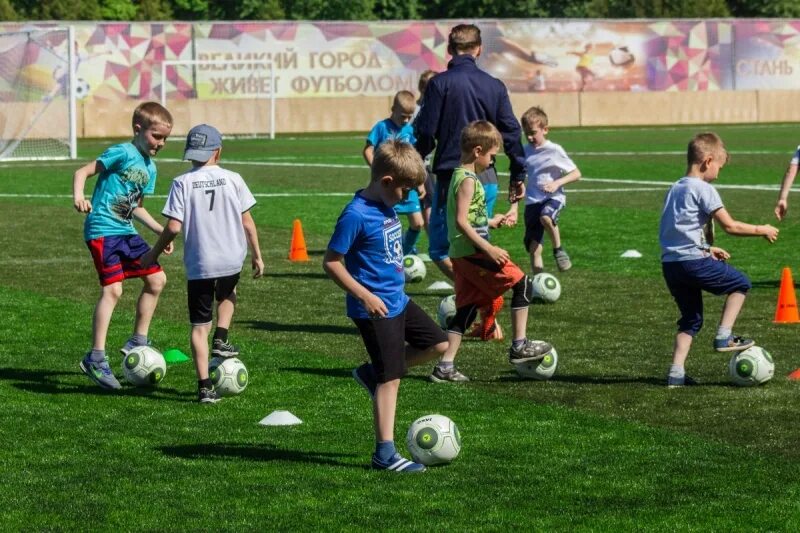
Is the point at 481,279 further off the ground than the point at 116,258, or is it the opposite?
the point at 116,258

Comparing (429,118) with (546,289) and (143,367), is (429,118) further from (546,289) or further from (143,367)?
(143,367)

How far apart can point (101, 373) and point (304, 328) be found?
9.17ft

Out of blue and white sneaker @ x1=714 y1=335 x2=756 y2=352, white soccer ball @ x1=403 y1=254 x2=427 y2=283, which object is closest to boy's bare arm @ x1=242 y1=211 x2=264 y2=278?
blue and white sneaker @ x1=714 y1=335 x2=756 y2=352

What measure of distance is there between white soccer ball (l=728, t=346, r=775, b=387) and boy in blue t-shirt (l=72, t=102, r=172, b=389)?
12.0 feet

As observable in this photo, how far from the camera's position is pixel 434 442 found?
7.59 meters

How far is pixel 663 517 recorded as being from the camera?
6.76 meters

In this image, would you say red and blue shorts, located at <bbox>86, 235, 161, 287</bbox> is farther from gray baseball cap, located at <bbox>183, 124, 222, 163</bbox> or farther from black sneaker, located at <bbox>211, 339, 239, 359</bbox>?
gray baseball cap, located at <bbox>183, 124, 222, 163</bbox>

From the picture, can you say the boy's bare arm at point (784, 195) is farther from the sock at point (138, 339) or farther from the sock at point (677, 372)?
the sock at point (138, 339)

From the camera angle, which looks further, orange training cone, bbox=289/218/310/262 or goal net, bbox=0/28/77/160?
goal net, bbox=0/28/77/160

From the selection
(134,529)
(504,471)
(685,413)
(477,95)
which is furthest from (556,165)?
(134,529)

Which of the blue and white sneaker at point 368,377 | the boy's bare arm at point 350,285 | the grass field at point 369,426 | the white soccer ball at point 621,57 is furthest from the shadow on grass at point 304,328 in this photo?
the white soccer ball at point 621,57

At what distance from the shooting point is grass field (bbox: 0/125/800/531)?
22.7 feet

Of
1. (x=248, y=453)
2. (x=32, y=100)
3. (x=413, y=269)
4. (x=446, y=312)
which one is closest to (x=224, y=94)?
(x=32, y=100)

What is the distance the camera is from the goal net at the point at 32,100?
38438 millimetres
